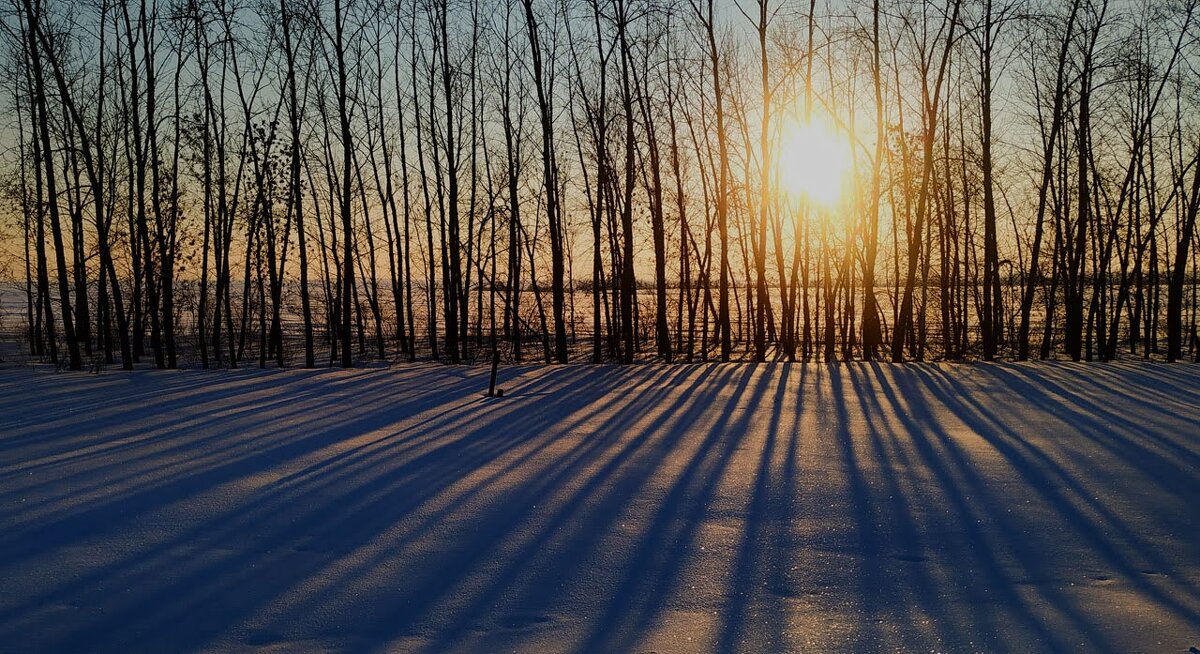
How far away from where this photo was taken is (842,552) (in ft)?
12.3

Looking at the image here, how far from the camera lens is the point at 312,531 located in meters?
4.09

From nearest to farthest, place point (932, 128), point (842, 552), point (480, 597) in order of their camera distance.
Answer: point (480, 597) < point (842, 552) < point (932, 128)

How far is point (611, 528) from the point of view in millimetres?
4121

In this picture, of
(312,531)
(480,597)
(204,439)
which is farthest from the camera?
(204,439)

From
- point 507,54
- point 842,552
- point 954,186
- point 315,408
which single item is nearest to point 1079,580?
point 842,552

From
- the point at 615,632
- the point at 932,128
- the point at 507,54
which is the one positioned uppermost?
the point at 507,54

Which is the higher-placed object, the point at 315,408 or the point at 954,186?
the point at 954,186

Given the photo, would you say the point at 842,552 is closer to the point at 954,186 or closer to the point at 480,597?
the point at 480,597

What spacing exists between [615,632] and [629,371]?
8.56m

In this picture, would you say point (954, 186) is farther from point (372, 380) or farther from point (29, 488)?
point (29, 488)

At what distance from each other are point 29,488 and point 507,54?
13419 millimetres

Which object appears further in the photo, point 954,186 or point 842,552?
point 954,186

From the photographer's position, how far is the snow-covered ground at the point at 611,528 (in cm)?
300

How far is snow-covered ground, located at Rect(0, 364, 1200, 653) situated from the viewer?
300 centimetres
